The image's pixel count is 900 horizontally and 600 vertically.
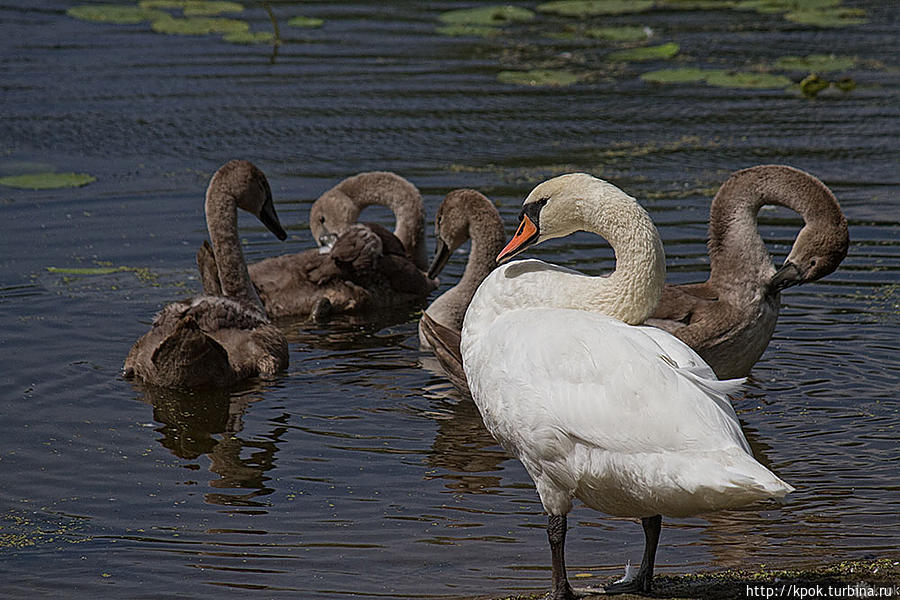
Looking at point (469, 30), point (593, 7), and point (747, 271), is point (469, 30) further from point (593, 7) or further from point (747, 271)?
point (747, 271)

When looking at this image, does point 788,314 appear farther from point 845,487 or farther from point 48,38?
point 48,38

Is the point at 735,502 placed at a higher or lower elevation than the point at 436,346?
higher

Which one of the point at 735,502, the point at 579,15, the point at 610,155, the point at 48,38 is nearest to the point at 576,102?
the point at 610,155

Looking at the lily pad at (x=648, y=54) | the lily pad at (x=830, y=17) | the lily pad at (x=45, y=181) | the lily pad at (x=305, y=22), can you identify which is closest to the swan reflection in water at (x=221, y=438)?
the lily pad at (x=45, y=181)

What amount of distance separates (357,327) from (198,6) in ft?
34.5

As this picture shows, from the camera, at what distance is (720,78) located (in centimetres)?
1529

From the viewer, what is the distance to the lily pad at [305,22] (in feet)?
59.2

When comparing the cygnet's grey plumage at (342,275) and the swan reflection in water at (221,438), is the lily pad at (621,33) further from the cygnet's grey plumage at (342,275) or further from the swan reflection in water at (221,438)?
the swan reflection in water at (221,438)

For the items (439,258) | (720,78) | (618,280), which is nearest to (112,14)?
(720,78)

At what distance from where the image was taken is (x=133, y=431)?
7.38 metres

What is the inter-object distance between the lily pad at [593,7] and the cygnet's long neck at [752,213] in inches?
478

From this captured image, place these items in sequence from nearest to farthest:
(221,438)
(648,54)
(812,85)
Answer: (221,438)
(812,85)
(648,54)

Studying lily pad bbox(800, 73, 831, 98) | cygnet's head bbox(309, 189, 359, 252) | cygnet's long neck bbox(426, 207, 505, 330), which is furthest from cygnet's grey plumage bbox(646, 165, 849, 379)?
lily pad bbox(800, 73, 831, 98)

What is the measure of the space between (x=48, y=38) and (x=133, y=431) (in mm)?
10957
